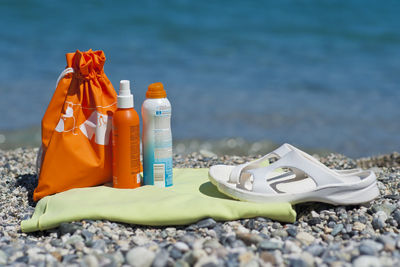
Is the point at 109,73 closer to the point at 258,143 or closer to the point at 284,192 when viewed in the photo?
the point at 258,143

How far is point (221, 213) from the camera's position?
3.16 metres

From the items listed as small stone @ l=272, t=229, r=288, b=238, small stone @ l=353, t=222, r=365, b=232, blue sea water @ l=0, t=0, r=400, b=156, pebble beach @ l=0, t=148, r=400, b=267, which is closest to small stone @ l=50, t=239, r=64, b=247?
pebble beach @ l=0, t=148, r=400, b=267

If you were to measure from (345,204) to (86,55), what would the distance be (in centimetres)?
203

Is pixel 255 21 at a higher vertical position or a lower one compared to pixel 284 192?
higher

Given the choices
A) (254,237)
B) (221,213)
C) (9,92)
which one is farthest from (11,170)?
(9,92)

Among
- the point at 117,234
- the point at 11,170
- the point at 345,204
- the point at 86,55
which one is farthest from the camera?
the point at 11,170

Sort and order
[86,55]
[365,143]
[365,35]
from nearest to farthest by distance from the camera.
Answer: [86,55] < [365,143] < [365,35]

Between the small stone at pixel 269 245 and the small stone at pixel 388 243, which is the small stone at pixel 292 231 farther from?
the small stone at pixel 388 243

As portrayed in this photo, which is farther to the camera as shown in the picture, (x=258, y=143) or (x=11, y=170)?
(x=258, y=143)

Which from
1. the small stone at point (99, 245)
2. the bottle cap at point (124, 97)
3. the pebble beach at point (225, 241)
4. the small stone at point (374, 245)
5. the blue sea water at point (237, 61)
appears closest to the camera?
the pebble beach at point (225, 241)

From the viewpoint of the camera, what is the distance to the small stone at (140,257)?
254 cm

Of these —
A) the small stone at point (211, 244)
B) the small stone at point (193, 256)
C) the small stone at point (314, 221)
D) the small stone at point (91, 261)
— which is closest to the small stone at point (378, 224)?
the small stone at point (314, 221)

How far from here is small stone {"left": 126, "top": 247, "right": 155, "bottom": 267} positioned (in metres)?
2.54

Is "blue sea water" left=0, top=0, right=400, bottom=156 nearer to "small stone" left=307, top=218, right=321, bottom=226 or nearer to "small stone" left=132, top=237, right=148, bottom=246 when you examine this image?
"small stone" left=307, top=218, right=321, bottom=226
